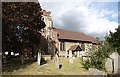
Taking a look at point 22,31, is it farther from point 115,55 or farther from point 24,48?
point 115,55

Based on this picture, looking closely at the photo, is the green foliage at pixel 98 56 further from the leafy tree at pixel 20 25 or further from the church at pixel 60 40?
the church at pixel 60 40

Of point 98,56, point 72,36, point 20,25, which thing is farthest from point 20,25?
point 72,36

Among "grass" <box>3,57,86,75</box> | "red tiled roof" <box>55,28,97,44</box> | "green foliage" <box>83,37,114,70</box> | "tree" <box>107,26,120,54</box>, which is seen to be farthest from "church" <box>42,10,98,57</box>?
"green foliage" <box>83,37,114,70</box>

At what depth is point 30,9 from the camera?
35750 mm

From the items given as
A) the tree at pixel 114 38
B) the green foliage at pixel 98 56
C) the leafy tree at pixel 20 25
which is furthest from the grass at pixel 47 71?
the tree at pixel 114 38

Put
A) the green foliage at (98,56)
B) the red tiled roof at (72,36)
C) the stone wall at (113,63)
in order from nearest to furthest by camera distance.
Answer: the stone wall at (113,63)
the green foliage at (98,56)
the red tiled roof at (72,36)

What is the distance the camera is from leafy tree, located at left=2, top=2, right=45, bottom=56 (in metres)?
31.0

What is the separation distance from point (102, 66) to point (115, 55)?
2.58m

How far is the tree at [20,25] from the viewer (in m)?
31.0

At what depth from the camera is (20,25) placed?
34062 millimetres

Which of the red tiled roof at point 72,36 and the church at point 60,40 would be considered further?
the red tiled roof at point 72,36

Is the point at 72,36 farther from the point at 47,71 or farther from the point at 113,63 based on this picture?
the point at 113,63

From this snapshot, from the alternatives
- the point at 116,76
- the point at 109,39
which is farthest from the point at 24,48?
the point at 116,76

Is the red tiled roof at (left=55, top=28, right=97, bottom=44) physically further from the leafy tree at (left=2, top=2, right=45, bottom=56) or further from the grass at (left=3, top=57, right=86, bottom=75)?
the grass at (left=3, top=57, right=86, bottom=75)
